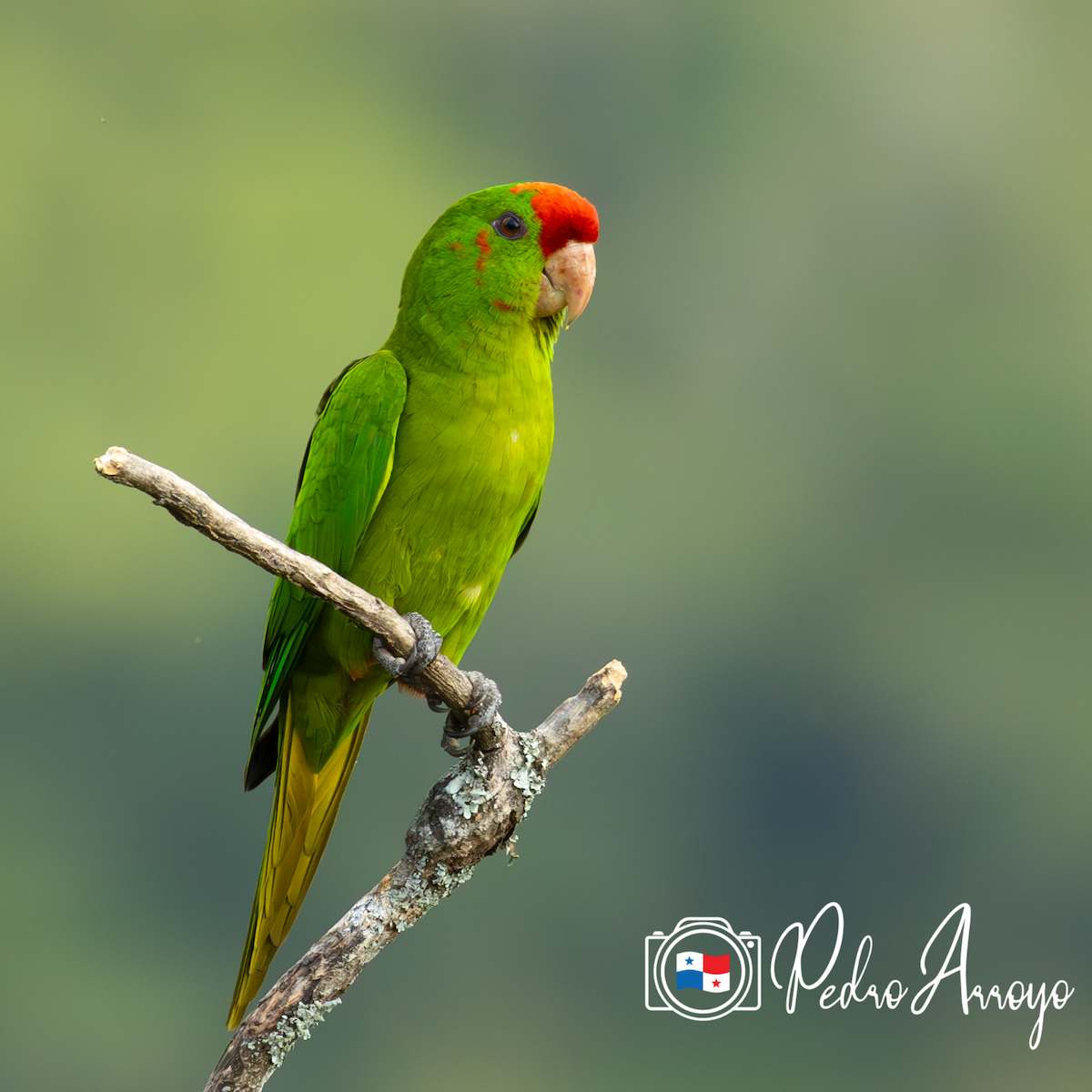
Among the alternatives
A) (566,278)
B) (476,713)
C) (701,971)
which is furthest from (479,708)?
(701,971)

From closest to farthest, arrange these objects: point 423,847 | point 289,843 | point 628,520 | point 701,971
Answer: point 423,847 < point 289,843 < point 701,971 < point 628,520

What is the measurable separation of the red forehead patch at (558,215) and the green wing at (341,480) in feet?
1.01

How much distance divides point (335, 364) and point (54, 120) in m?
1.34

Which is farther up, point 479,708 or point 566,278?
point 566,278

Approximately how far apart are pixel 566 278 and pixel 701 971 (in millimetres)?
1704

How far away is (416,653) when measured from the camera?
4.97 ft

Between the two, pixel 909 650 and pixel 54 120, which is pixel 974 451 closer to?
pixel 909 650

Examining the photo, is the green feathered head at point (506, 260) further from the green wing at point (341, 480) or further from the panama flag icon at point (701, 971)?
the panama flag icon at point (701, 971)

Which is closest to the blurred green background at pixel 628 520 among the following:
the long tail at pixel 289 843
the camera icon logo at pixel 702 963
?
the camera icon logo at pixel 702 963

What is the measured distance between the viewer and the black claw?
1591 mm

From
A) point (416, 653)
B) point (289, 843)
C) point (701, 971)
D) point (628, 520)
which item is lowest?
point (289, 843)

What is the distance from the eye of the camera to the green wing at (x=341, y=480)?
1.65 meters

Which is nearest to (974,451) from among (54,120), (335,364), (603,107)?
(603,107)

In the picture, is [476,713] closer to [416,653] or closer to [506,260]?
[416,653]
